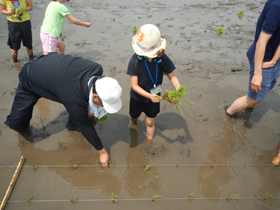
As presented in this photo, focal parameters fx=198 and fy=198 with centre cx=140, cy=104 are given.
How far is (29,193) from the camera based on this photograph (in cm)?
249

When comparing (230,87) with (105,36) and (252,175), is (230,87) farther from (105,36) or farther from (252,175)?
(105,36)

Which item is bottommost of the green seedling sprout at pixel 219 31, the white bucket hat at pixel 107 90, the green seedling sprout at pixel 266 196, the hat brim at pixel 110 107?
the green seedling sprout at pixel 266 196

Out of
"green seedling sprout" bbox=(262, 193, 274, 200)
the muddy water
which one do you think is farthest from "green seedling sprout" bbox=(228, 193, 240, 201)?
"green seedling sprout" bbox=(262, 193, 274, 200)

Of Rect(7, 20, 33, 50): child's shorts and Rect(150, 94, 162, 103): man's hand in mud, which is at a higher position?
Rect(7, 20, 33, 50): child's shorts

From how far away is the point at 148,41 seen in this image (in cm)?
221

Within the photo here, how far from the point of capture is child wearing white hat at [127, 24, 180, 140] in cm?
222

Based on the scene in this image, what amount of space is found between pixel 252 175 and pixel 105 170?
2.08 metres

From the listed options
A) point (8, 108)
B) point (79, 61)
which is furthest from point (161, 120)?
point (8, 108)

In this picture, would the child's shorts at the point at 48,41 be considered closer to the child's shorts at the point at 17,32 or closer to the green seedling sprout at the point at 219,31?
the child's shorts at the point at 17,32

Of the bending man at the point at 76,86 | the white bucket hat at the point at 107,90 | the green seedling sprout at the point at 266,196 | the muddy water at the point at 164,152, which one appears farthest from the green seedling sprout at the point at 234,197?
the white bucket hat at the point at 107,90

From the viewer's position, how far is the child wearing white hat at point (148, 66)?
2.22m

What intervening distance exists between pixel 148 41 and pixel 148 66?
1.09ft

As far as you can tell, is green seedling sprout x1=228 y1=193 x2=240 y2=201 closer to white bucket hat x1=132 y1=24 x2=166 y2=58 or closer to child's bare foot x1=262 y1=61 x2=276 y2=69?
child's bare foot x1=262 y1=61 x2=276 y2=69

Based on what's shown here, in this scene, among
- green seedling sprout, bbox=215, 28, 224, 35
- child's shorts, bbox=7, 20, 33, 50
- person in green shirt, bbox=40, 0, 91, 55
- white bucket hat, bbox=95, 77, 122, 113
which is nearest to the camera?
white bucket hat, bbox=95, 77, 122, 113
